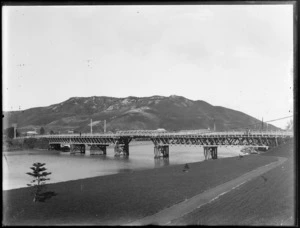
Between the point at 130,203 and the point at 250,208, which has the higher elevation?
the point at 250,208

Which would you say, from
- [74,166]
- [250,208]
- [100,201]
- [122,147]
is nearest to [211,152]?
[122,147]

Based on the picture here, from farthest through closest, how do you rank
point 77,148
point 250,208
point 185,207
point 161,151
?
point 77,148, point 161,151, point 185,207, point 250,208

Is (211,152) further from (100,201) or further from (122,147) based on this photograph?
(100,201)

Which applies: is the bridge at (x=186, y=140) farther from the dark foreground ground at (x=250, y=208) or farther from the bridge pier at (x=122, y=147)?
the dark foreground ground at (x=250, y=208)

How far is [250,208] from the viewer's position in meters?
20.4

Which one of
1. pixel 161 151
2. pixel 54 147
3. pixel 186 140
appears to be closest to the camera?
pixel 161 151

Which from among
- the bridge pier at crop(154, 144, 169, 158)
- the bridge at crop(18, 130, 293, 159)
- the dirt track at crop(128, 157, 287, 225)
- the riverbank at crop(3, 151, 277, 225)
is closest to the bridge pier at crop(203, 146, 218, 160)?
the bridge at crop(18, 130, 293, 159)

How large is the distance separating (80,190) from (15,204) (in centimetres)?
601

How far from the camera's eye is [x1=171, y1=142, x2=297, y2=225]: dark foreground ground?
17.2 metres

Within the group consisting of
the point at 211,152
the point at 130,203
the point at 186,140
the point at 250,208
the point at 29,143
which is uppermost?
the point at 186,140

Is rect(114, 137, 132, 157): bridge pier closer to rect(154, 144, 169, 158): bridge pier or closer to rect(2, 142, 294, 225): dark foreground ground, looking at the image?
rect(154, 144, 169, 158): bridge pier

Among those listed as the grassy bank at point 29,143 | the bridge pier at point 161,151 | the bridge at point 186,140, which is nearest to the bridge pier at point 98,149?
the bridge at point 186,140

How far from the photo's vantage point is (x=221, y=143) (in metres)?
85.9

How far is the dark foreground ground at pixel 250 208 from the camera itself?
675 inches
